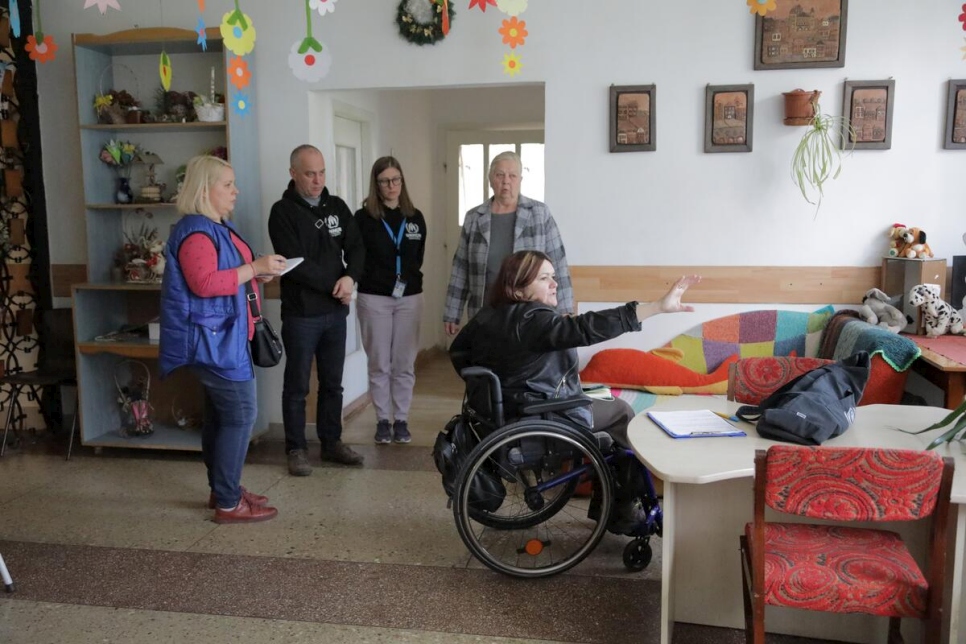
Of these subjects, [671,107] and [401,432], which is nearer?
[671,107]

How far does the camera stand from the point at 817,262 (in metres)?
4.02

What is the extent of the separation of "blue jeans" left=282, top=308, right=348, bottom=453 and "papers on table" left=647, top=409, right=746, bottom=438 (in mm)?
1856

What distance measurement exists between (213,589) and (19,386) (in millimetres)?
2375

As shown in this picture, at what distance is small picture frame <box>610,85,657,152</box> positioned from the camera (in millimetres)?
4016

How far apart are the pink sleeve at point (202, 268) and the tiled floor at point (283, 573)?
38.6 inches

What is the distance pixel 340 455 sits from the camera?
13.1ft

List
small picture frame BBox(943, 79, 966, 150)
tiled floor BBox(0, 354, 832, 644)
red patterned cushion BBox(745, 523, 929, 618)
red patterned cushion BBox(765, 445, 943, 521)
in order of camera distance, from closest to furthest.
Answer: red patterned cushion BBox(765, 445, 943, 521) → red patterned cushion BBox(745, 523, 929, 618) → tiled floor BBox(0, 354, 832, 644) → small picture frame BBox(943, 79, 966, 150)

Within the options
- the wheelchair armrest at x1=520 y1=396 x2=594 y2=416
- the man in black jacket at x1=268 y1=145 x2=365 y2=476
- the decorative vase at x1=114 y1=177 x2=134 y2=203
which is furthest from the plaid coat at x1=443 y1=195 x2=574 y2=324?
the decorative vase at x1=114 y1=177 x2=134 y2=203

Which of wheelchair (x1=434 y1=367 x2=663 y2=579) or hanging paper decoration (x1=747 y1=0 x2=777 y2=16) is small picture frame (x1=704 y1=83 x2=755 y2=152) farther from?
wheelchair (x1=434 y1=367 x2=663 y2=579)

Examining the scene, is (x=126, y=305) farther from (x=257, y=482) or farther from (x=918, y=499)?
(x=918, y=499)

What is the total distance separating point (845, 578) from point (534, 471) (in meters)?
1.03

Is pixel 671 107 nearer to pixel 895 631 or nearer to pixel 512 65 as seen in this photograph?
pixel 512 65

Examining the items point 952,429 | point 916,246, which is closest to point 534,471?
point 952,429

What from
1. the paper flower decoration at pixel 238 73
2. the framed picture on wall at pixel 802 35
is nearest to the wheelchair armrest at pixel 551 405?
the framed picture on wall at pixel 802 35
